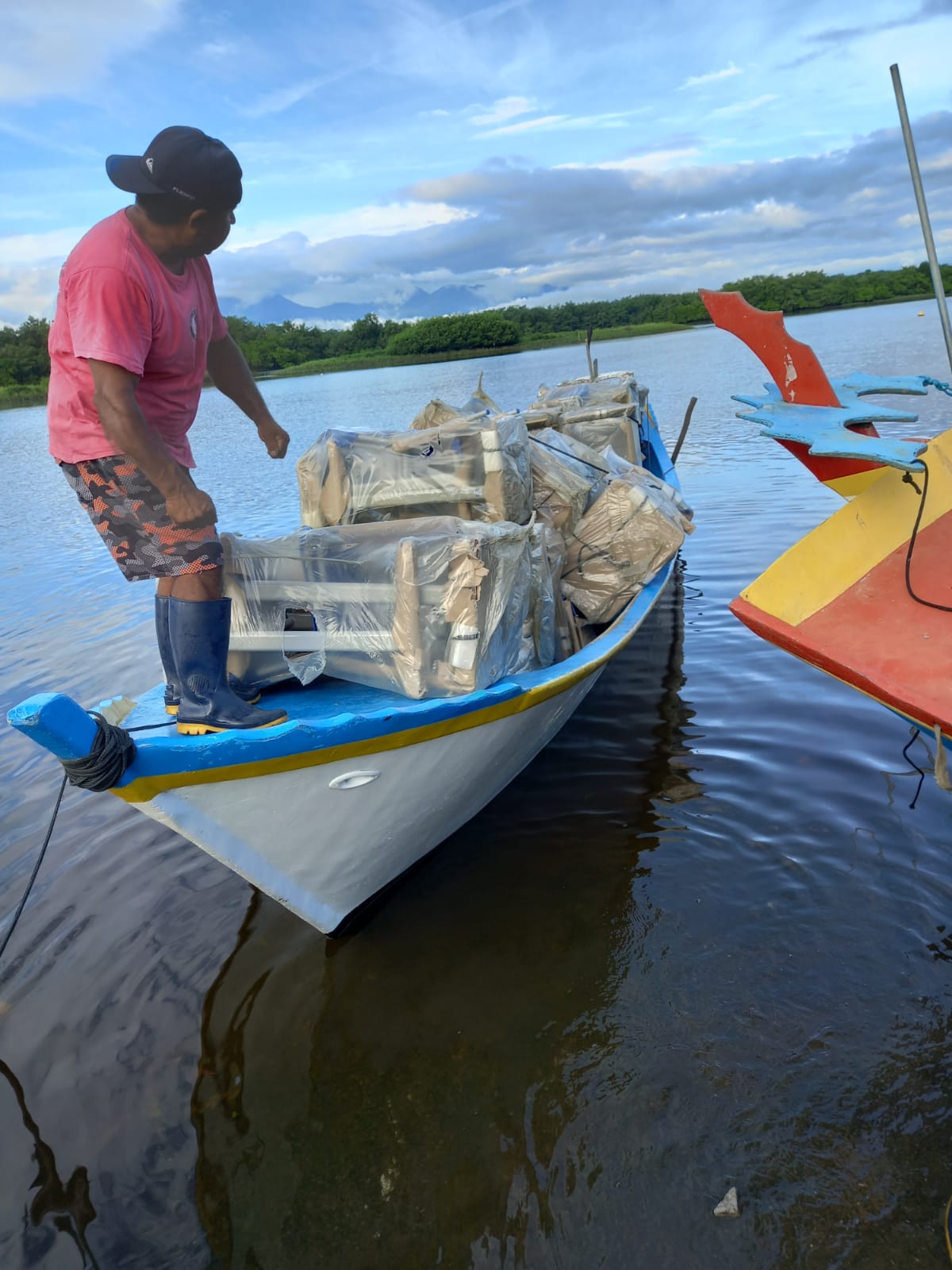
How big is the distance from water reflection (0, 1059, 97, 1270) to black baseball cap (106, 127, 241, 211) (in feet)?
9.55

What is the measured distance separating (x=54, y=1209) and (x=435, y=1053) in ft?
3.79

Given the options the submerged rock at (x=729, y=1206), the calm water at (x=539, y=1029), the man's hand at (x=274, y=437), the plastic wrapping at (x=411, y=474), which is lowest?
the submerged rock at (x=729, y=1206)

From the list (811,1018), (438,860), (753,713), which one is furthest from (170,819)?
(753,713)

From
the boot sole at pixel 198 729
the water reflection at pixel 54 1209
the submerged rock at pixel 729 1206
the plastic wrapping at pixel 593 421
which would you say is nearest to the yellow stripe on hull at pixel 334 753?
the boot sole at pixel 198 729

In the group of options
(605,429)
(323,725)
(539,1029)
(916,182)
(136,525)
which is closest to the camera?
(323,725)

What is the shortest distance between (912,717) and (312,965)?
2305mm

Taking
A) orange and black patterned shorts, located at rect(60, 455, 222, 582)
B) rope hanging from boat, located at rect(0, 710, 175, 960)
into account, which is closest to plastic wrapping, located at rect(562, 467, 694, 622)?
orange and black patterned shorts, located at rect(60, 455, 222, 582)

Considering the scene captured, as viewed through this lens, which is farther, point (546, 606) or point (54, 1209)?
point (546, 606)

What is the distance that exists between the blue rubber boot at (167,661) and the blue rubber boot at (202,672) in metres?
0.06

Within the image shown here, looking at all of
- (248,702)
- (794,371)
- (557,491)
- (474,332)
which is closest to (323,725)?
(248,702)

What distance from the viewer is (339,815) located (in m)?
2.84

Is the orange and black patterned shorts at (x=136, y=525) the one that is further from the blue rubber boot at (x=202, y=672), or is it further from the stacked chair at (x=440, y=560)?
the stacked chair at (x=440, y=560)

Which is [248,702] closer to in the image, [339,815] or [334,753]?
[339,815]

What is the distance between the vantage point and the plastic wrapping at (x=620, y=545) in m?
4.90
